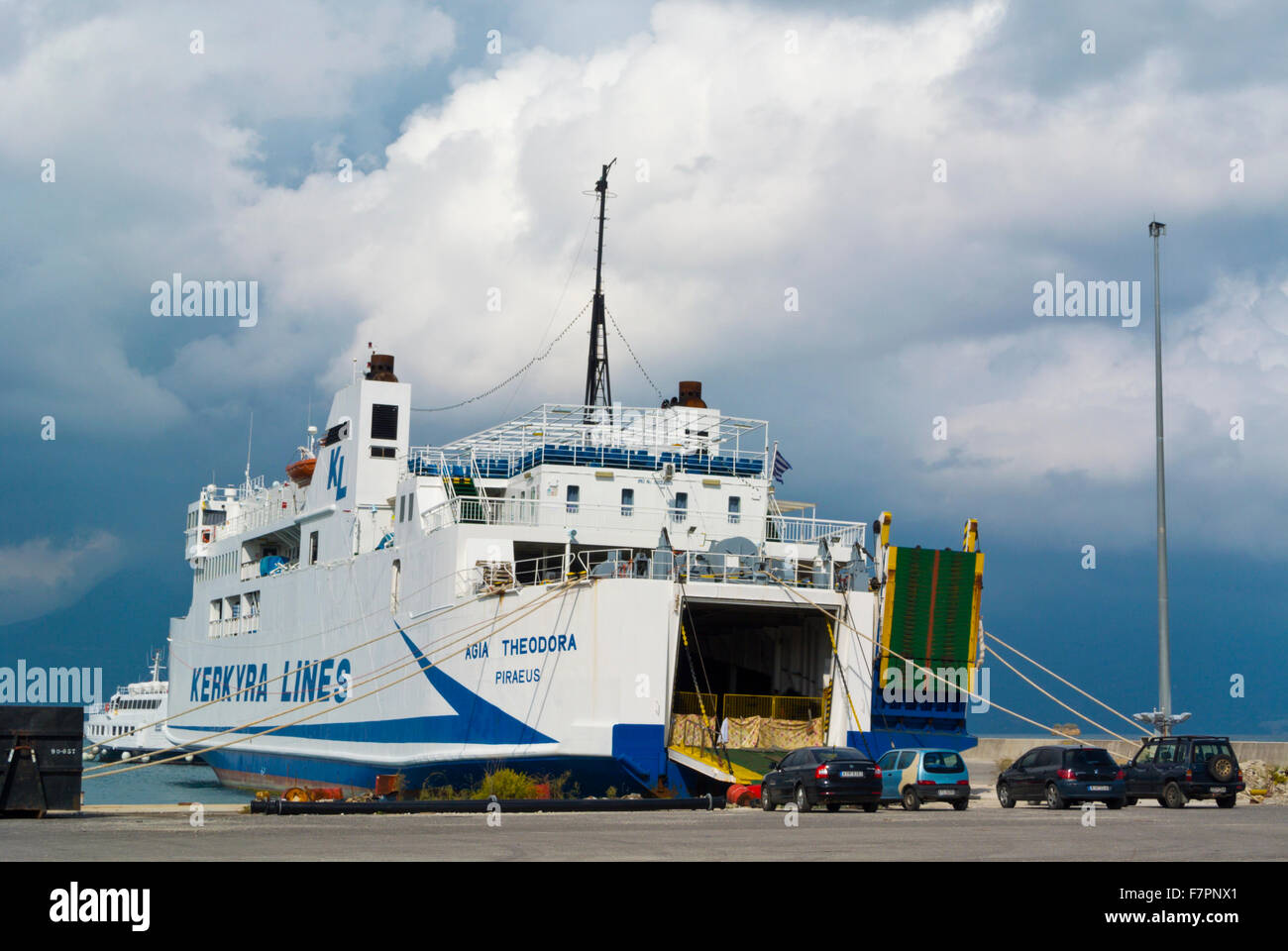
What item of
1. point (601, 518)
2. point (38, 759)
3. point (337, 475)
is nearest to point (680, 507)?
point (601, 518)

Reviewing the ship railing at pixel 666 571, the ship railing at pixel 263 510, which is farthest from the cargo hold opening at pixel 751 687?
the ship railing at pixel 263 510

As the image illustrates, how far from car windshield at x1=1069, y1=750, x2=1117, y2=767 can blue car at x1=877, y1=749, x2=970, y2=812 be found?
201 cm

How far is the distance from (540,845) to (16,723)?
1033 centimetres

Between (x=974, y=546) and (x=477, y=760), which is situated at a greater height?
(x=974, y=546)

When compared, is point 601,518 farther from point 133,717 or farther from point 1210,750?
point 133,717

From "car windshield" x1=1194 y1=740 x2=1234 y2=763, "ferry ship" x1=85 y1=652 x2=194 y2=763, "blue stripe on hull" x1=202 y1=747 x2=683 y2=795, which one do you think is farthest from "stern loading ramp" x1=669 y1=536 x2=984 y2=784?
"ferry ship" x1=85 y1=652 x2=194 y2=763

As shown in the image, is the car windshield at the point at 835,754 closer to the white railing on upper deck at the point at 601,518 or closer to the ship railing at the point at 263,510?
the white railing on upper deck at the point at 601,518

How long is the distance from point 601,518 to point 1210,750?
14.3 metres

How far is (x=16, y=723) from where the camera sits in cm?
2212

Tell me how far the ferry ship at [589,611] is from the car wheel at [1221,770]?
17.7 ft

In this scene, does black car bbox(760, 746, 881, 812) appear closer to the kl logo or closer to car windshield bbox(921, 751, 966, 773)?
car windshield bbox(921, 751, 966, 773)

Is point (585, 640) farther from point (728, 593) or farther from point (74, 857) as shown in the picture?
point (74, 857)
